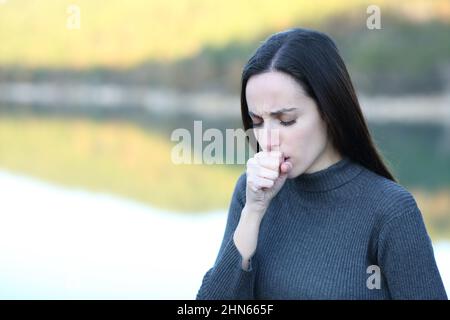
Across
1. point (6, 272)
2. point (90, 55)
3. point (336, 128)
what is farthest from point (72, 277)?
point (90, 55)

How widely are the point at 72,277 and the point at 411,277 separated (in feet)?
10.2

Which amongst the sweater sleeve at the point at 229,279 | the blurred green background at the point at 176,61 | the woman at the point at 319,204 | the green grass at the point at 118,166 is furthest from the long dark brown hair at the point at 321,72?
the blurred green background at the point at 176,61

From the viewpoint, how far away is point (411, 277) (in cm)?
104

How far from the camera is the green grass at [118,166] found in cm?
736

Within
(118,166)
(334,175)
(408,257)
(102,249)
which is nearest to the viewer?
(408,257)

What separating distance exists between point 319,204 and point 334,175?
0.05 meters

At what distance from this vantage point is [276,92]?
3.53 ft

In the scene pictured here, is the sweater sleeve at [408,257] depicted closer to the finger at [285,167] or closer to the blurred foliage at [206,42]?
the finger at [285,167]

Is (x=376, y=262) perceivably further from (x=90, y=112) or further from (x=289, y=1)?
(x=289, y=1)

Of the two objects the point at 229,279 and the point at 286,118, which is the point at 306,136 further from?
the point at 229,279

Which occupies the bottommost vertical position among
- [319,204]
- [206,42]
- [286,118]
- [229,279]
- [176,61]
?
[229,279]

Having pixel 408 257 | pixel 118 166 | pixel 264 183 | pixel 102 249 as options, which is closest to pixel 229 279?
pixel 264 183

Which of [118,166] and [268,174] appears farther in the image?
[118,166]

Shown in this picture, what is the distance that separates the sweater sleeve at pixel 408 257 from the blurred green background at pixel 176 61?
12579 millimetres
